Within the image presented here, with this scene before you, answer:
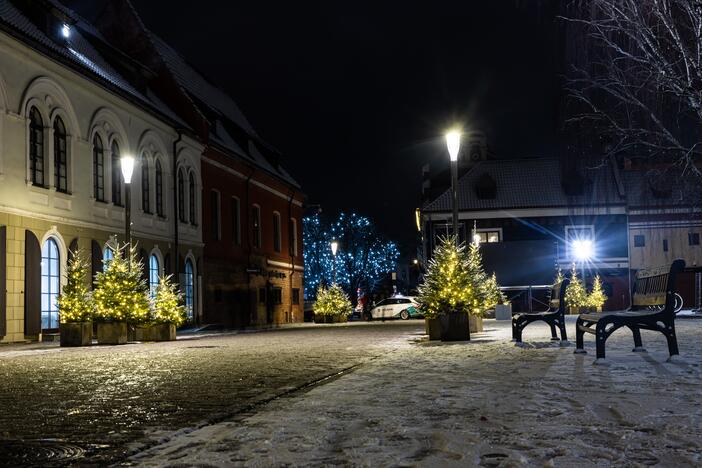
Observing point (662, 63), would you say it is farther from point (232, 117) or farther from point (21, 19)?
point (232, 117)

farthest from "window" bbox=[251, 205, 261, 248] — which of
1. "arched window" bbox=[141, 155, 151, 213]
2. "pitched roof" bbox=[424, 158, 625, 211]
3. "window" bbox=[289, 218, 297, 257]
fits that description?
"pitched roof" bbox=[424, 158, 625, 211]

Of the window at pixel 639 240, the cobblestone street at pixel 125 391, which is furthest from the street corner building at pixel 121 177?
the window at pixel 639 240

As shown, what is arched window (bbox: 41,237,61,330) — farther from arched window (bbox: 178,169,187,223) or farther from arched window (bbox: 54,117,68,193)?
arched window (bbox: 178,169,187,223)

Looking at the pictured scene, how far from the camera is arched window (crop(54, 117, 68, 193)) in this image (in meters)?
25.5

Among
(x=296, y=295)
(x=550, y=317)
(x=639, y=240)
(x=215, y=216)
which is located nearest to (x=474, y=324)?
(x=550, y=317)

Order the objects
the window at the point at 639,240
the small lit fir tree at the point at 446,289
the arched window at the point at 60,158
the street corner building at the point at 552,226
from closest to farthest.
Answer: the small lit fir tree at the point at 446,289 → the arched window at the point at 60,158 → the street corner building at the point at 552,226 → the window at the point at 639,240

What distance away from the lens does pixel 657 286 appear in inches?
449

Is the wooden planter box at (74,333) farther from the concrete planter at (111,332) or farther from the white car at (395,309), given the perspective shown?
the white car at (395,309)

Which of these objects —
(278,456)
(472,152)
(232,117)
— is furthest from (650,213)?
(472,152)

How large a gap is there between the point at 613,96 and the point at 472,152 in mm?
85161

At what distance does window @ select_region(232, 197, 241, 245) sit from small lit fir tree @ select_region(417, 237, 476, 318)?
86.0ft

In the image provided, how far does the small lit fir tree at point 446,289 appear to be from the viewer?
1759cm

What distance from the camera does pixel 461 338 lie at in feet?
57.8

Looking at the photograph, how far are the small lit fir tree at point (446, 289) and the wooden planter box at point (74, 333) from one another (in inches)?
331
